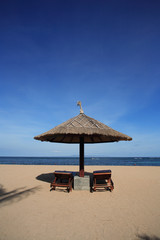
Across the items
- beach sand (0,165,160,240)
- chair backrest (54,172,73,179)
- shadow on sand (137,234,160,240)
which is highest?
chair backrest (54,172,73,179)

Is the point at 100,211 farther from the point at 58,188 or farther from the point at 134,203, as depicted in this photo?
the point at 58,188

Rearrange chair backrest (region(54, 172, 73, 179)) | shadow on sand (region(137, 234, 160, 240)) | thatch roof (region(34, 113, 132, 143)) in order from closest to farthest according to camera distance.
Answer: shadow on sand (region(137, 234, 160, 240)) → thatch roof (region(34, 113, 132, 143)) → chair backrest (region(54, 172, 73, 179))

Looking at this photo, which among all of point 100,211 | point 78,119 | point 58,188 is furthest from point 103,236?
point 78,119

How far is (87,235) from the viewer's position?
8.02ft

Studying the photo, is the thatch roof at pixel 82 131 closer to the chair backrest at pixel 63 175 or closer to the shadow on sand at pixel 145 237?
the chair backrest at pixel 63 175

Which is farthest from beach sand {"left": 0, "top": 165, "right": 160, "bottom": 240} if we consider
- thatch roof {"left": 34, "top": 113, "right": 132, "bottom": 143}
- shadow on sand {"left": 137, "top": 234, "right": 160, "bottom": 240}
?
thatch roof {"left": 34, "top": 113, "right": 132, "bottom": 143}

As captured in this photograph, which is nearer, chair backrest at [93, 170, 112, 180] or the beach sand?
the beach sand

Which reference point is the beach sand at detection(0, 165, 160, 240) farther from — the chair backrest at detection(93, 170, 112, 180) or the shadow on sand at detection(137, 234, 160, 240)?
the chair backrest at detection(93, 170, 112, 180)

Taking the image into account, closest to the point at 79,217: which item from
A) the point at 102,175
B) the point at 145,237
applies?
the point at 145,237

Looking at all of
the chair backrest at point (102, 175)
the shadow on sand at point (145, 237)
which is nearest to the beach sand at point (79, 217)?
the shadow on sand at point (145, 237)

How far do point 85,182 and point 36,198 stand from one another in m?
1.90

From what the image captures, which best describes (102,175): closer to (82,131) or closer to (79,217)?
(82,131)

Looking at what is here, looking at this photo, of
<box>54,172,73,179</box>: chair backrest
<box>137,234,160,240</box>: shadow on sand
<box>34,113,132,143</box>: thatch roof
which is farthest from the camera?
<box>54,172,73,179</box>: chair backrest

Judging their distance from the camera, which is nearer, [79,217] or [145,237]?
[145,237]
